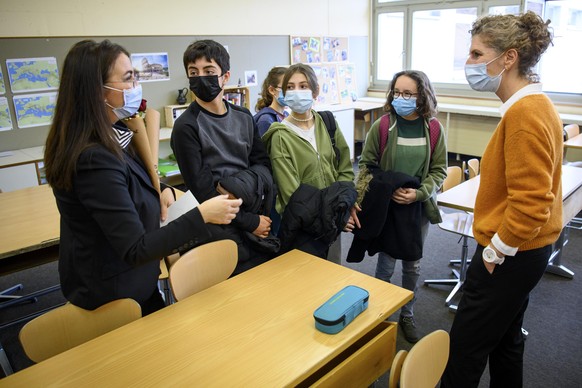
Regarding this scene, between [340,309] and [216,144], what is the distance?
36.5 inches

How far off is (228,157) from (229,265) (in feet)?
1.56

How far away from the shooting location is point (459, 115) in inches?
233

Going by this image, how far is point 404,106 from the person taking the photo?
2.23 metres

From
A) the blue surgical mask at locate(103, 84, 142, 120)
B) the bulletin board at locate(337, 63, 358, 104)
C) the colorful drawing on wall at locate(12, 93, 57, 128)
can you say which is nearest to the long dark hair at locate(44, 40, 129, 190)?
the blue surgical mask at locate(103, 84, 142, 120)

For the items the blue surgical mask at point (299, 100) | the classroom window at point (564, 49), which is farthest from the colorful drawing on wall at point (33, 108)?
the classroom window at point (564, 49)

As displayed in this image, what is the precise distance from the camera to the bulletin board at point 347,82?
677 centimetres

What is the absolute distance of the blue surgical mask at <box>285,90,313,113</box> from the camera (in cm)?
215

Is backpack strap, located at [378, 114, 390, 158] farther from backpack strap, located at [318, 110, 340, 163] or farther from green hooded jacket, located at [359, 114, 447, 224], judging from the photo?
backpack strap, located at [318, 110, 340, 163]

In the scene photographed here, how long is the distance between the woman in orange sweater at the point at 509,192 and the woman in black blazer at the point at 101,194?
871mm

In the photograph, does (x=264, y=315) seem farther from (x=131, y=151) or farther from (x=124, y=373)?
(x=131, y=151)

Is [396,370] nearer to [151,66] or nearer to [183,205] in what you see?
[183,205]

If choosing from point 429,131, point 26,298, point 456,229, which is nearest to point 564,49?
point 456,229

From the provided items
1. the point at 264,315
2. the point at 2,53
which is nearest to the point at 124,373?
the point at 264,315

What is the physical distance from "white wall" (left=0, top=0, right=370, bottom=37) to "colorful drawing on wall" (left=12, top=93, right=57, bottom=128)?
572mm
